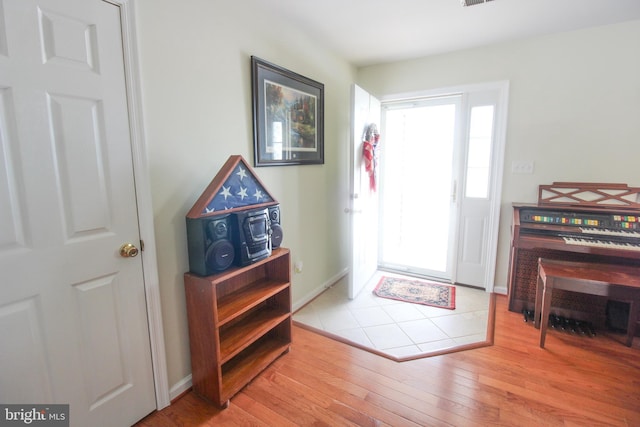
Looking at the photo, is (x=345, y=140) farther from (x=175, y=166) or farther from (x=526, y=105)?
(x=175, y=166)

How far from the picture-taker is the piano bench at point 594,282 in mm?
1965

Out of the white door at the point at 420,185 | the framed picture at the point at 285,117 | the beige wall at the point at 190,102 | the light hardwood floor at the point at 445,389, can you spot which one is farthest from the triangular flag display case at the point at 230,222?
the white door at the point at 420,185

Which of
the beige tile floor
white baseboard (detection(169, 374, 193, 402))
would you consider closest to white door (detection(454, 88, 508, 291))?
the beige tile floor

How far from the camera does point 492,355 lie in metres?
2.09

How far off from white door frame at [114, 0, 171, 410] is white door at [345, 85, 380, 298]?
1.66m

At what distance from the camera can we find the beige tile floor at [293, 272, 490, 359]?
224 cm

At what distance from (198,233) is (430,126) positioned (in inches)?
105

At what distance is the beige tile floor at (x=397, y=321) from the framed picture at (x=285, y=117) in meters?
1.32

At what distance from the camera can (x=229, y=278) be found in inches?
69.6

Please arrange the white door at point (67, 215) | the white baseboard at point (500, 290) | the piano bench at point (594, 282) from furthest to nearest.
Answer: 1. the white baseboard at point (500, 290)
2. the piano bench at point (594, 282)
3. the white door at point (67, 215)

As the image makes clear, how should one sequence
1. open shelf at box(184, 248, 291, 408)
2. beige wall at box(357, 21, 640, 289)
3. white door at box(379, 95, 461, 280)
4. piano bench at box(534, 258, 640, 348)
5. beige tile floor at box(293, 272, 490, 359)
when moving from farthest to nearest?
white door at box(379, 95, 461, 280) < beige wall at box(357, 21, 640, 289) < beige tile floor at box(293, 272, 490, 359) < piano bench at box(534, 258, 640, 348) < open shelf at box(184, 248, 291, 408)

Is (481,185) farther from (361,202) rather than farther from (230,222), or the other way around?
(230,222)

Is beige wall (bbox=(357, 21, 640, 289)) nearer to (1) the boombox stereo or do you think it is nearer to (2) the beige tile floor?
(2) the beige tile floor

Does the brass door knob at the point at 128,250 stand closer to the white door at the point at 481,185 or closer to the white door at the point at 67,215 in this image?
the white door at the point at 67,215
